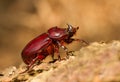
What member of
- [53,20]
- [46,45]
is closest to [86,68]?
[46,45]

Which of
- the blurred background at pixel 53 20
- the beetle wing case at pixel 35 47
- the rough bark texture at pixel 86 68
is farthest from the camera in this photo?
the blurred background at pixel 53 20

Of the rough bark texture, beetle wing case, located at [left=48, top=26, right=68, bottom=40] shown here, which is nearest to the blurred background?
beetle wing case, located at [left=48, top=26, right=68, bottom=40]

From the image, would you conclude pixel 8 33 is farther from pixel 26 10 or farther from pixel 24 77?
pixel 24 77

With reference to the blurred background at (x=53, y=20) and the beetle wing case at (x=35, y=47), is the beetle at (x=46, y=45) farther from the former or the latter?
the blurred background at (x=53, y=20)

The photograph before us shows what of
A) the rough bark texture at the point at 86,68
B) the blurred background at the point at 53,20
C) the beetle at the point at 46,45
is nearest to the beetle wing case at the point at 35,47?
the beetle at the point at 46,45

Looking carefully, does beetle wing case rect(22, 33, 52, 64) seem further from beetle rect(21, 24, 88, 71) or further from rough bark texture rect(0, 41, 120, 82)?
A: rough bark texture rect(0, 41, 120, 82)

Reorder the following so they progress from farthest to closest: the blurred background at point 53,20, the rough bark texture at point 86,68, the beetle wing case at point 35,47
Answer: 1. the blurred background at point 53,20
2. the beetle wing case at point 35,47
3. the rough bark texture at point 86,68
